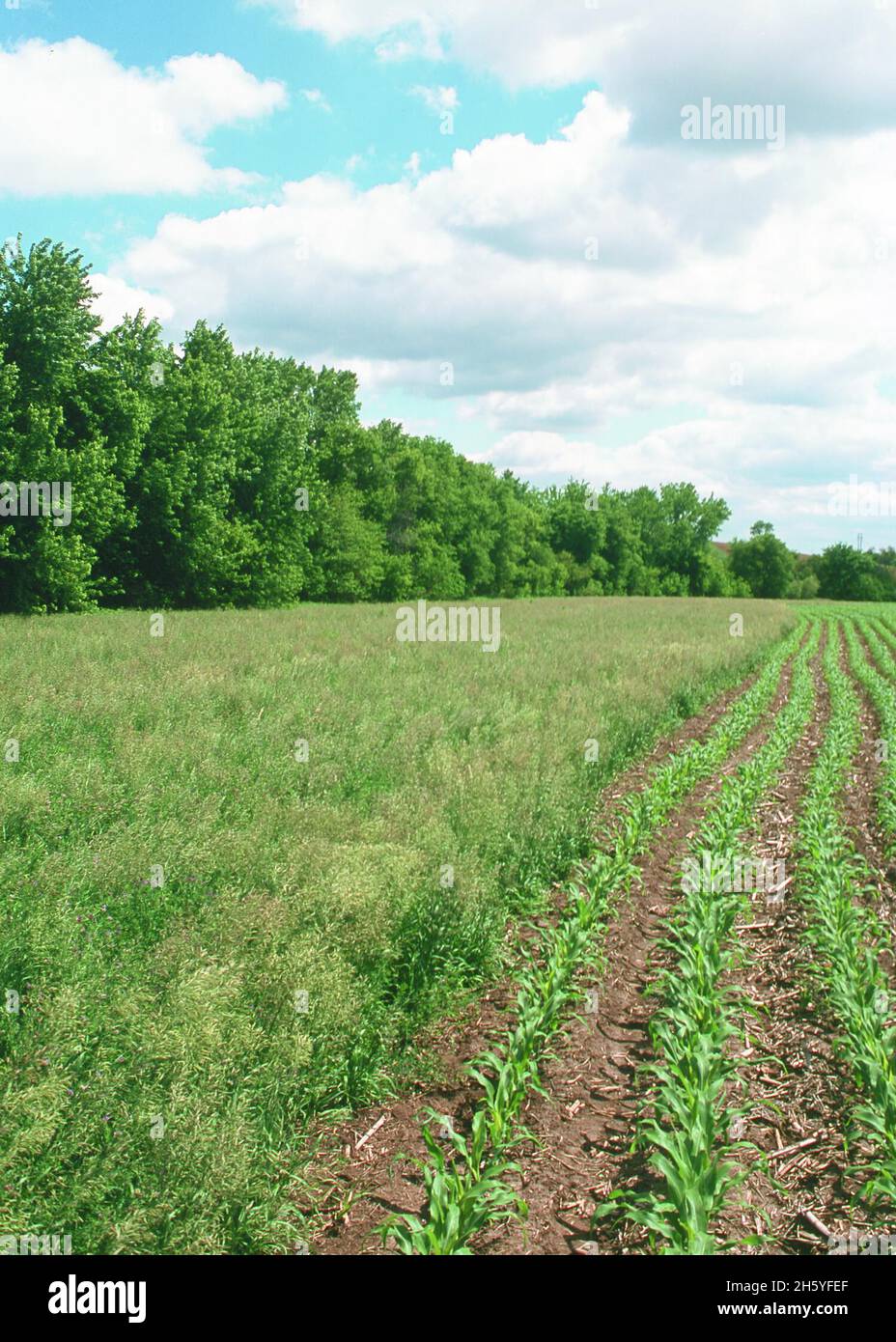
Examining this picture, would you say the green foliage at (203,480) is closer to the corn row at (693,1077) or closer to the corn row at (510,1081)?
the corn row at (510,1081)

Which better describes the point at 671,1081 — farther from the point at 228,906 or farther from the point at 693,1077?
the point at 228,906

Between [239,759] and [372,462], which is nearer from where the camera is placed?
[239,759]

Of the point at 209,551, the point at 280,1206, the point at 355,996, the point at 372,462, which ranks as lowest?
the point at 280,1206

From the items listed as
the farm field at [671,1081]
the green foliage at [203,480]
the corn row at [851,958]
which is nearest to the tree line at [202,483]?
the green foliage at [203,480]

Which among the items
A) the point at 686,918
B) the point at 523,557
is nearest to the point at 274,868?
the point at 686,918

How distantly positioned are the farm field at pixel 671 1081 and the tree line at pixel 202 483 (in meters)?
20.4

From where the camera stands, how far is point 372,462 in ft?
156

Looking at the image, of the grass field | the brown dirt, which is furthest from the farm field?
the grass field

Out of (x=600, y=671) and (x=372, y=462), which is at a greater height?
(x=372, y=462)

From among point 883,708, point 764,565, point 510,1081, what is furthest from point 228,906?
point 764,565

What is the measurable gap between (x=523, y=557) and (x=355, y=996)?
70.8 meters

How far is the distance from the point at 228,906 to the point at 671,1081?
286 centimetres

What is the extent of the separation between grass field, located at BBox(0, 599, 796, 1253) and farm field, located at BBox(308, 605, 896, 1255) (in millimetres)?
419
